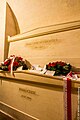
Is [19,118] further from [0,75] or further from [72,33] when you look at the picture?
[72,33]

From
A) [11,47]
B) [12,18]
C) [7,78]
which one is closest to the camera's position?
[7,78]

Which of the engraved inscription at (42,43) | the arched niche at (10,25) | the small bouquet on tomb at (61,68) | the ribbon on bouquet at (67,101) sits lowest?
the ribbon on bouquet at (67,101)

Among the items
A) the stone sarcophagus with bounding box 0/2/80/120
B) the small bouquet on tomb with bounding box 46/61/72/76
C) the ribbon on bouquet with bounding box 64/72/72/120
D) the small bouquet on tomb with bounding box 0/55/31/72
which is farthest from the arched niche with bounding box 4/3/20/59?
the ribbon on bouquet with bounding box 64/72/72/120

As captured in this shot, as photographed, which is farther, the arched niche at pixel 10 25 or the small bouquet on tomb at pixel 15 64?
the arched niche at pixel 10 25

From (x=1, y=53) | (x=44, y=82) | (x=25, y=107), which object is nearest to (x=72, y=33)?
(x=44, y=82)

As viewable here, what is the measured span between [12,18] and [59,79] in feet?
4.68

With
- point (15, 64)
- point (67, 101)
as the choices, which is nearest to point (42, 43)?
point (15, 64)

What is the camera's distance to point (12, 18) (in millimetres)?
2373

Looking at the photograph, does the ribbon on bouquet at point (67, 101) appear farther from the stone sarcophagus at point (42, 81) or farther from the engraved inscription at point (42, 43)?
the engraved inscription at point (42, 43)

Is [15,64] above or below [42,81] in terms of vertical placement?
above

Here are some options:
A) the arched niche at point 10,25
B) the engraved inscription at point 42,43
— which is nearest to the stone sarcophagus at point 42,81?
the engraved inscription at point 42,43

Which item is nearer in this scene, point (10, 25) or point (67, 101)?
point (67, 101)

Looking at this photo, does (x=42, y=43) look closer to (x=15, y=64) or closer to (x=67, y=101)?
(x=15, y=64)

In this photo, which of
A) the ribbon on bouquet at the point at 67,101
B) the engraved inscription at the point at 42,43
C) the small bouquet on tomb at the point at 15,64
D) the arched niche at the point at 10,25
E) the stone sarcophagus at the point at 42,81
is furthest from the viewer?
the arched niche at the point at 10,25
